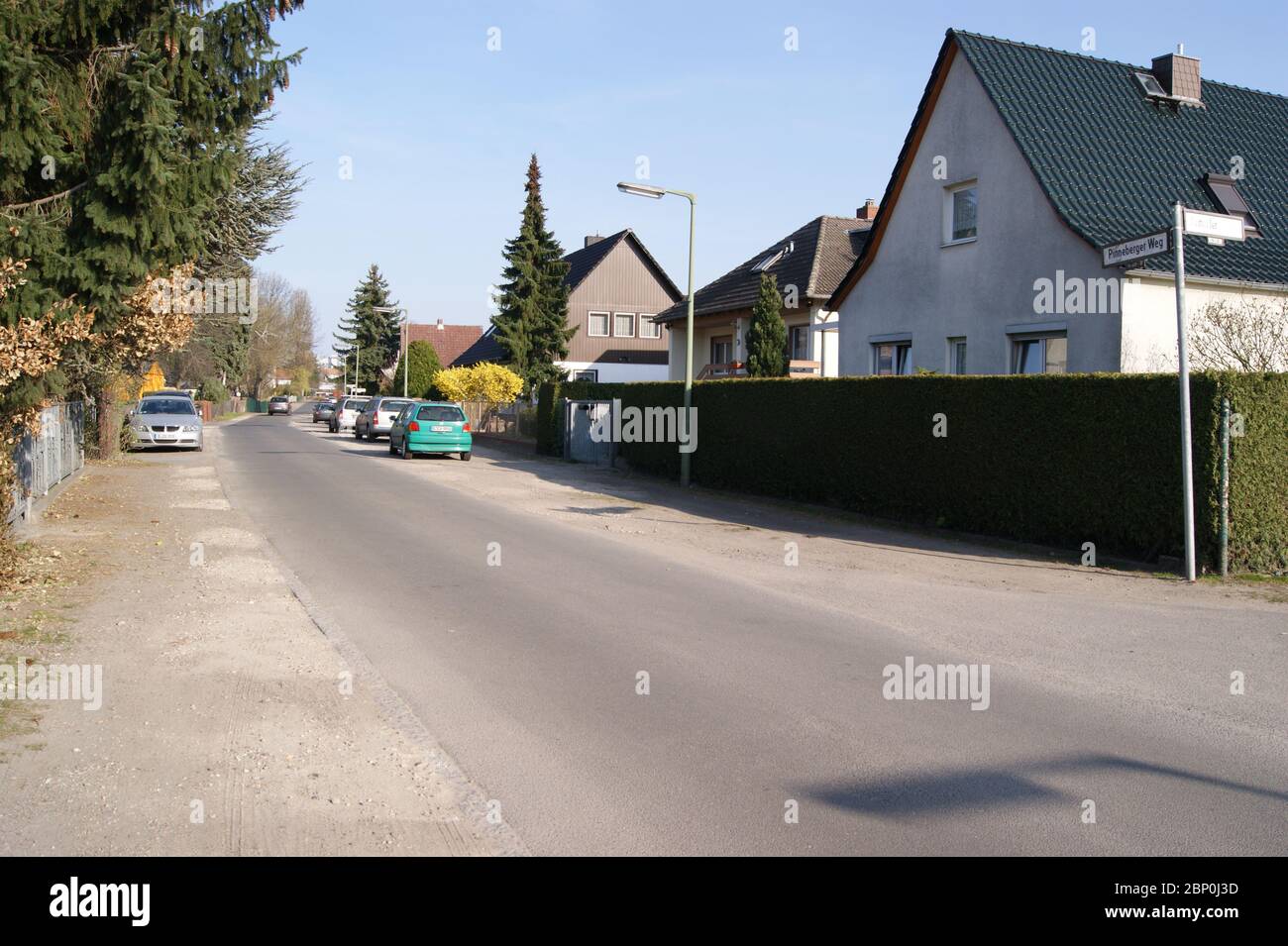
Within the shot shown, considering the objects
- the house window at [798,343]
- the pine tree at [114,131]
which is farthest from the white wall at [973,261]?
the pine tree at [114,131]

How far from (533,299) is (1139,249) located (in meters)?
40.4

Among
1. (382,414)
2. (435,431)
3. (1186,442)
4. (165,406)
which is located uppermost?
(165,406)

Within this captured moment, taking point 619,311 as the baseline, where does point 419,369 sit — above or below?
below

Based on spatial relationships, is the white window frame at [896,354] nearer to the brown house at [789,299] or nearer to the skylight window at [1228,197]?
the brown house at [789,299]

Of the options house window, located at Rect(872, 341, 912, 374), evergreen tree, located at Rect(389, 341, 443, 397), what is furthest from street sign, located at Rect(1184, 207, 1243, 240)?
evergreen tree, located at Rect(389, 341, 443, 397)

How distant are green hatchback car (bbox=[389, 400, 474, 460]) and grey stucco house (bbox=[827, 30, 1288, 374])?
12235 millimetres

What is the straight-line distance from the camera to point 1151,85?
23094mm

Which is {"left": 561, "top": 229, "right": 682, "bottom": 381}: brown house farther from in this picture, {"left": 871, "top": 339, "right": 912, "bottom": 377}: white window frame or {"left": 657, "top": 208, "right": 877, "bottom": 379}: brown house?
{"left": 871, "top": 339, "right": 912, "bottom": 377}: white window frame

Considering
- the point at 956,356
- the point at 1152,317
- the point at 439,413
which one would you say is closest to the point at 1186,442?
the point at 1152,317

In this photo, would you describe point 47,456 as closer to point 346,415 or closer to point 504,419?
point 504,419

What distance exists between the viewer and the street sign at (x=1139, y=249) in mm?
11172

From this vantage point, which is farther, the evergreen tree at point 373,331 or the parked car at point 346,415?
the evergreen tree at point 373,331

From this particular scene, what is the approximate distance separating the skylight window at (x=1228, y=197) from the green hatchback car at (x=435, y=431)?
2004 cm

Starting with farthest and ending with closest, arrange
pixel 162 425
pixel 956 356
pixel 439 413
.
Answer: pixel 439 413, pixel 162 425, pixel 956 356
